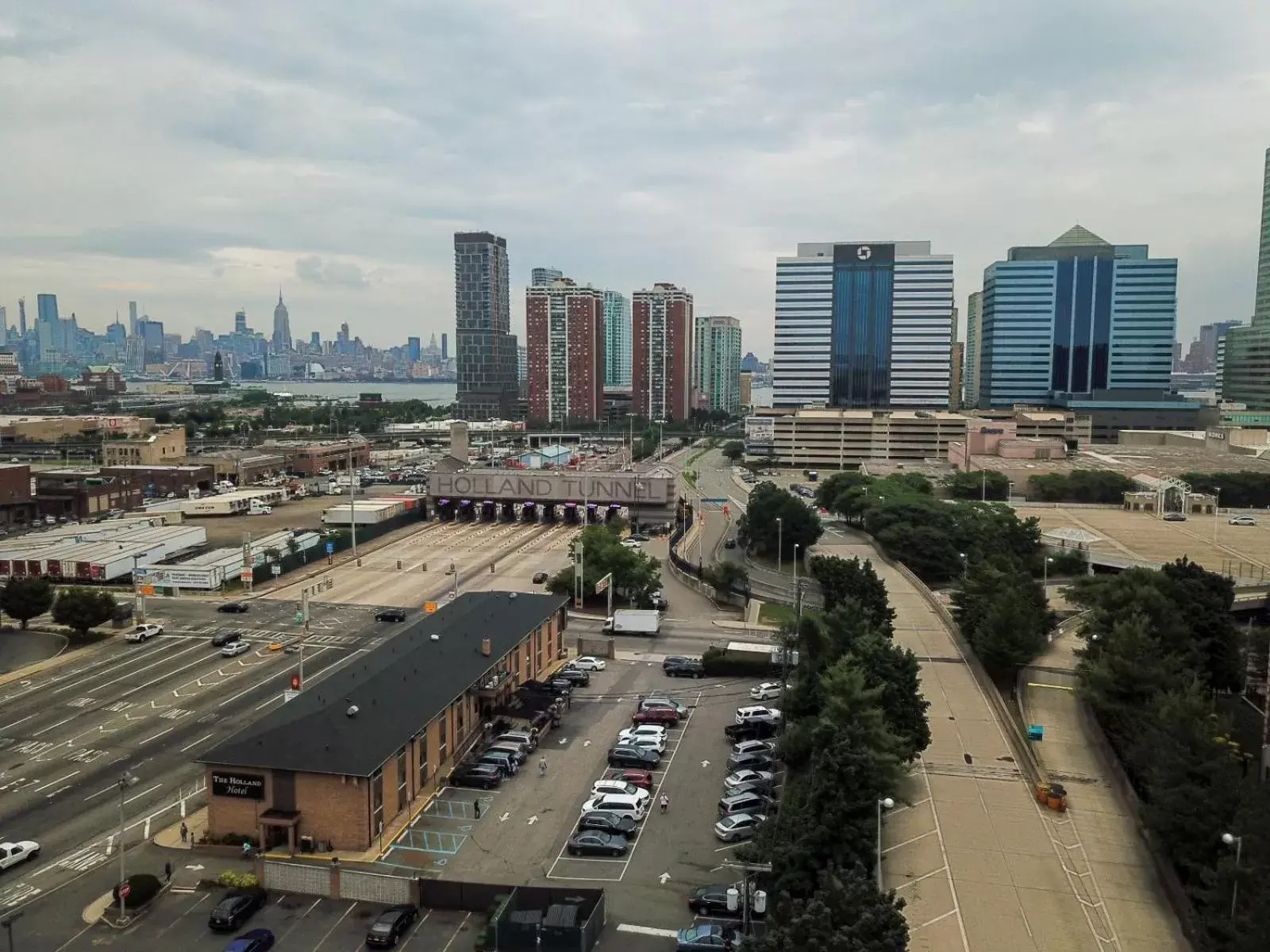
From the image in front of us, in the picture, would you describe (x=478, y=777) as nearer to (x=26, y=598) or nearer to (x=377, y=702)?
(x=377, y=702)

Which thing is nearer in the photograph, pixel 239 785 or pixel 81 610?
pixel 239 785

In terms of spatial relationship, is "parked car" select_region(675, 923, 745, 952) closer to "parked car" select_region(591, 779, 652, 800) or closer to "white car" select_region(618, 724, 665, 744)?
"parked car" select_region(591, 779, 652, 800)

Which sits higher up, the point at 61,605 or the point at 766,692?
the point at 61,605

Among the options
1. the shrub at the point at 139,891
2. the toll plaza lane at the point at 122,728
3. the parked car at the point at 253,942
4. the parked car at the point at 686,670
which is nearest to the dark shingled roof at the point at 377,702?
the shrub at the point at 139,891

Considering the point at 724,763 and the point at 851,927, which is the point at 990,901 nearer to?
the point at 851,927

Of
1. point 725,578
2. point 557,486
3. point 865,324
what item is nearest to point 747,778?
point 725,578

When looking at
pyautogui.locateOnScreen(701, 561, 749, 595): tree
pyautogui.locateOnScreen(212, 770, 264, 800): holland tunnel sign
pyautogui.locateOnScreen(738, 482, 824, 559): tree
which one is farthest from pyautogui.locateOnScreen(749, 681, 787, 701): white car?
pyautogui.locateOnScreen(738, 482, 824, 559): tree
